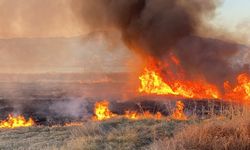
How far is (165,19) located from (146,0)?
1.90 meters

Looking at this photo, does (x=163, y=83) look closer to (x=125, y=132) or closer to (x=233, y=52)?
(x=233, y=52)

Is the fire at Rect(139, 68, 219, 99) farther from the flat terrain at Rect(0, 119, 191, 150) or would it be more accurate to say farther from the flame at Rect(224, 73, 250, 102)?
the flat terrain at Rect(0, 119, 191, 150)

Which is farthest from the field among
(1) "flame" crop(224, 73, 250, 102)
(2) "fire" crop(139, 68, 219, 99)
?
(2) "fire" crop(139, 68, 219, 99)

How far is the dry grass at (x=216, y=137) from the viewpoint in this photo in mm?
8680

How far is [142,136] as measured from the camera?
1094 centimetres

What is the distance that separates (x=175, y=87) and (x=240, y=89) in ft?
14.0

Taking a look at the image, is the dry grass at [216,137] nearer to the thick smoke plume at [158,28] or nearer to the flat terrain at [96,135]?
the flat terrain at [96,135]

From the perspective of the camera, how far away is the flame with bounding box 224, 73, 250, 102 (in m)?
24.4

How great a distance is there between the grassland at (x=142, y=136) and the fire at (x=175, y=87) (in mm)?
12724

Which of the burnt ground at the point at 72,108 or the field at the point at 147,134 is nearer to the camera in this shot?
the field at the point at 147,134

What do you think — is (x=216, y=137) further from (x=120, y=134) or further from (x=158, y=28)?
(x=158, y=28)

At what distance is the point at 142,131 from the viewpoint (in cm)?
1153

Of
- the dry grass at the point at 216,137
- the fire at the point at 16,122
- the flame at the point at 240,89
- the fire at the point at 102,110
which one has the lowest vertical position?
the fire at the point at 16,122

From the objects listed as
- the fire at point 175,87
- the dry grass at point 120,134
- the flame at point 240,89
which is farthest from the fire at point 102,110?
the dry grass at point 120,134
